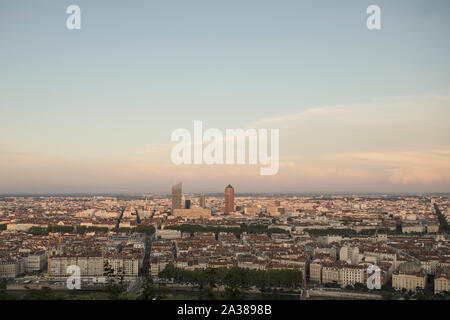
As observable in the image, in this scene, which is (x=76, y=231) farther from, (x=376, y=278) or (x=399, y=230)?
(x=399, y=230)

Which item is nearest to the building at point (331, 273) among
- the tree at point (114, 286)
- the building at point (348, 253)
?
the building at point (348, 253)

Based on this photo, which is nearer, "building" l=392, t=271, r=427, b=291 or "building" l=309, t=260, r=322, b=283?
"building" l=392, t=271, r=427, b=291

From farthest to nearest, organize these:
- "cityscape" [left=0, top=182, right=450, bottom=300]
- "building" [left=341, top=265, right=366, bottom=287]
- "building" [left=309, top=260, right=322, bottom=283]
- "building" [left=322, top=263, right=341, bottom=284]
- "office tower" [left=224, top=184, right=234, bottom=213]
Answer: "office tower" [left=224, top=184, right=234, bottom=213], "building" [left=309, top=260, right=322, bottom=283], "building" [left=322, top=263, right=341, bottom=284], "building" [left=341, top=265, right=366, bottom=287], "cityscape" [left=0, top=182, right=450, bottom=300]

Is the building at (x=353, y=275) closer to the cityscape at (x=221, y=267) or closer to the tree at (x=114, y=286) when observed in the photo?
the cityscape at (x=221, y=267)

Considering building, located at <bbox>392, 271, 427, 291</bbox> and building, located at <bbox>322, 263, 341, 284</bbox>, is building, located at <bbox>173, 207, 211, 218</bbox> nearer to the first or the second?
building, located at <bbox>322, 263, 341, 284</bbox>

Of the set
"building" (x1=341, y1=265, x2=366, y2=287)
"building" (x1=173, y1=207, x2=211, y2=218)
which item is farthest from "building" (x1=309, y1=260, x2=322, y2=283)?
"building" (x1=173, y1=207, x2=211, y2=218)

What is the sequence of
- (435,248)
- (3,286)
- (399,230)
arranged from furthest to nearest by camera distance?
(399,230), (435,248), (3,286)

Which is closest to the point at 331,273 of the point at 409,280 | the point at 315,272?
the point at 315,272

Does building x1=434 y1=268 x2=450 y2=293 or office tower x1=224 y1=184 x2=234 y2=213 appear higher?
office tower x1=224 y1=184 x2=234 y2=213
